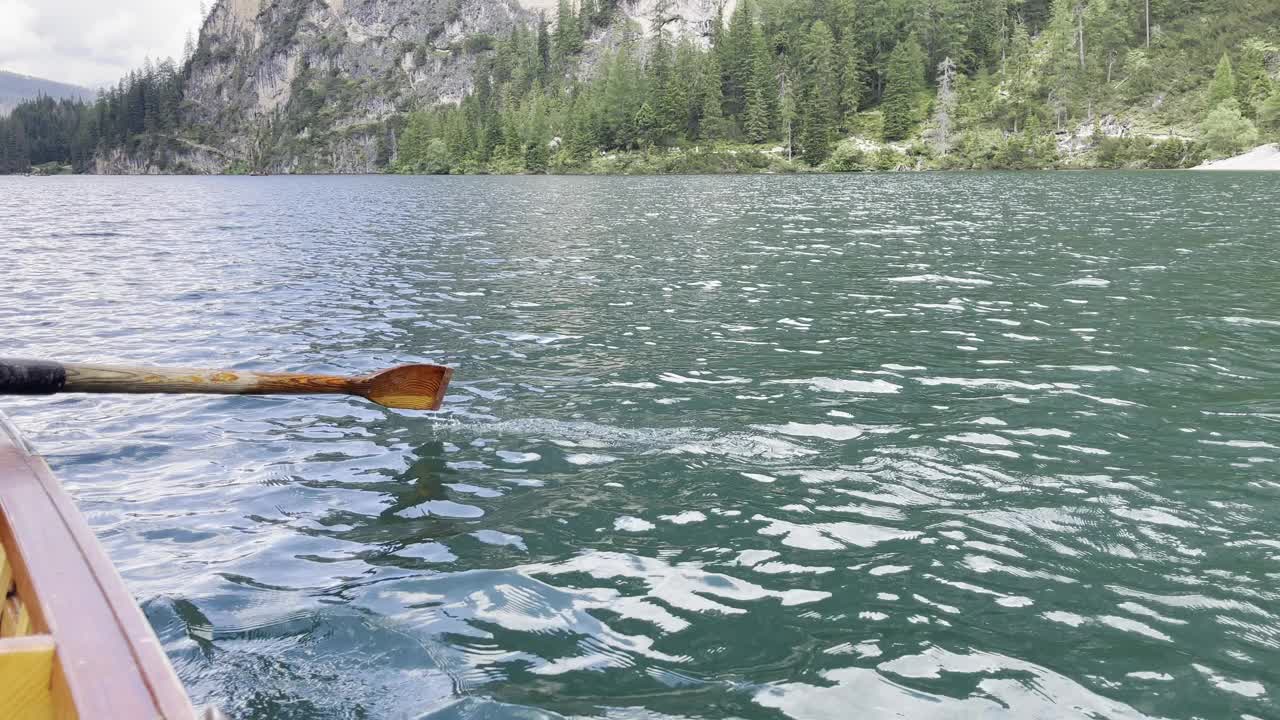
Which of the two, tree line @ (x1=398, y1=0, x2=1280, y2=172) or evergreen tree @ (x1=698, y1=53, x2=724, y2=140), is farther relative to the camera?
evergreen tree @ (x1=698, y1=53, x2=724, y2=140)

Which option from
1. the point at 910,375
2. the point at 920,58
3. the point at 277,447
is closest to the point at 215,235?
the point at 277,447

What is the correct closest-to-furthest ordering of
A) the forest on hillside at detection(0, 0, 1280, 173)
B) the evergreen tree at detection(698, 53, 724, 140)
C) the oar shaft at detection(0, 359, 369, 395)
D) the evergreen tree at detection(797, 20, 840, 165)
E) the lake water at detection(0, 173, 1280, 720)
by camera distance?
the lake water at detection(0, 173, 1280, 720) → the oar shaft at detection(0, 359, 369, 395) → the forest on hillside at detection(0, 0, 1280, 173) → the evergreen tree at detection(797, 20, 840, 165) → the evergreen tree at detection(698, 53, 724, 140)

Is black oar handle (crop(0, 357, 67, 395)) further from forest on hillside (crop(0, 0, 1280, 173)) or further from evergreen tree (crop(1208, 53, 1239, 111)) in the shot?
evergreen tree (crop(1208, 53, 1239, 111))

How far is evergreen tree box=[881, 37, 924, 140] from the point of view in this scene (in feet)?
444

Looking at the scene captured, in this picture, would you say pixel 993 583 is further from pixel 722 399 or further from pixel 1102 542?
pixel 722 399

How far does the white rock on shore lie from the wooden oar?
339 feet

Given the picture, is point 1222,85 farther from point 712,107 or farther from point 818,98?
point 712,107

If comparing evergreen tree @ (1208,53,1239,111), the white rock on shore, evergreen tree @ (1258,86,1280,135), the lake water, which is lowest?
the lake water

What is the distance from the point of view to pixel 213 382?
738cm

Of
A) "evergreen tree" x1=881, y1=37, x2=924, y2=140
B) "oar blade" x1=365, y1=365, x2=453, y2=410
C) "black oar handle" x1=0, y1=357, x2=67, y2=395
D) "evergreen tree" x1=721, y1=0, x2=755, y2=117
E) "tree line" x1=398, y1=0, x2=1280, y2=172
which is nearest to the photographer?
"black oar handle" x1=0, y1=357, x2=67, y2=395

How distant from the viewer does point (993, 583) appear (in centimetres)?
645

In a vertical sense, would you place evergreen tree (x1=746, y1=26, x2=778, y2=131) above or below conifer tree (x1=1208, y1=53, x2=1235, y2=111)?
above

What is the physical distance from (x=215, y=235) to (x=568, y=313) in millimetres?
25548

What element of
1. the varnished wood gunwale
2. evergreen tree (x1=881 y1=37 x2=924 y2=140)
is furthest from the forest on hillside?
the varnished wood gunwale
